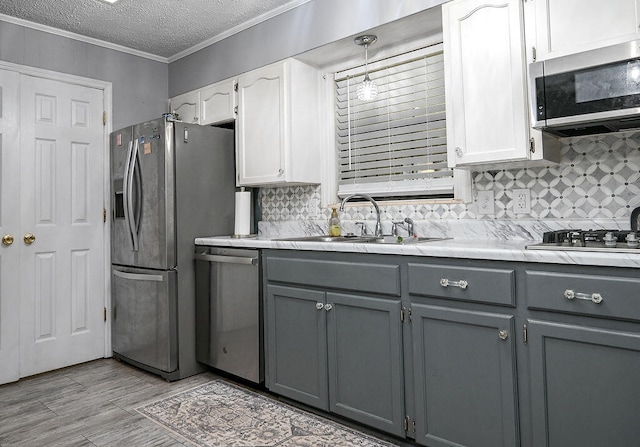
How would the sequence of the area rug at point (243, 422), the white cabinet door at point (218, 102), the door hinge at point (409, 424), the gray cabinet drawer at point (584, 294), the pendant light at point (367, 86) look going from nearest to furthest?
the gray cabinet drawer at point (584, 294), the door hinge at point (409, 424), the area rug at point (243, 422), the pendant light at point (367, 86), the white cabinet door at point (218, 102)

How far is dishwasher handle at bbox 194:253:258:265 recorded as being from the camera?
2693 millimetres

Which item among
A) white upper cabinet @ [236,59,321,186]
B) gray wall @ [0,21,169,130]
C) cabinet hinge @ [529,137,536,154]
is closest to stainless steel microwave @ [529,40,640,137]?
cabinet hinge @ [529,137,536,154]

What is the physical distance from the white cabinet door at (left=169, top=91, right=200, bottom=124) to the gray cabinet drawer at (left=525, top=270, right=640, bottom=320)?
286 centimetres

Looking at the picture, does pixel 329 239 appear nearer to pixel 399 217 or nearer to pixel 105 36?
pixel 399 217

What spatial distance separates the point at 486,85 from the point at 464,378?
1.30m

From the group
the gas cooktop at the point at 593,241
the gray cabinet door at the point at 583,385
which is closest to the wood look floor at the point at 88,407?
the gray cabinet door at the point at 583,385

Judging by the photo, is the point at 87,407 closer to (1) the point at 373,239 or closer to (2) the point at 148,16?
(1) the point at 373,239

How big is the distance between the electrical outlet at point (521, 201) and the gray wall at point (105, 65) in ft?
9.84

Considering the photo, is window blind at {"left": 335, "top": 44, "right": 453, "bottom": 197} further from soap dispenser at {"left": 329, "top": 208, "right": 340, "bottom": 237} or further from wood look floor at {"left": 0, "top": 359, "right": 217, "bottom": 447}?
wood look floor at {"left": 0, "top": 359, "right": 217, "bottom": 447}

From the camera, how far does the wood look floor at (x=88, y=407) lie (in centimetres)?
220

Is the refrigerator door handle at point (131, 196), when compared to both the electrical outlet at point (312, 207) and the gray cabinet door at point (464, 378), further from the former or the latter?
the gray cabinet door at point (464, 378)

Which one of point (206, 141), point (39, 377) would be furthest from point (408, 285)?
point (39, 377)

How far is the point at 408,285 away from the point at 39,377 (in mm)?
2728

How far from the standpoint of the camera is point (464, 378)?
71.7 inches
